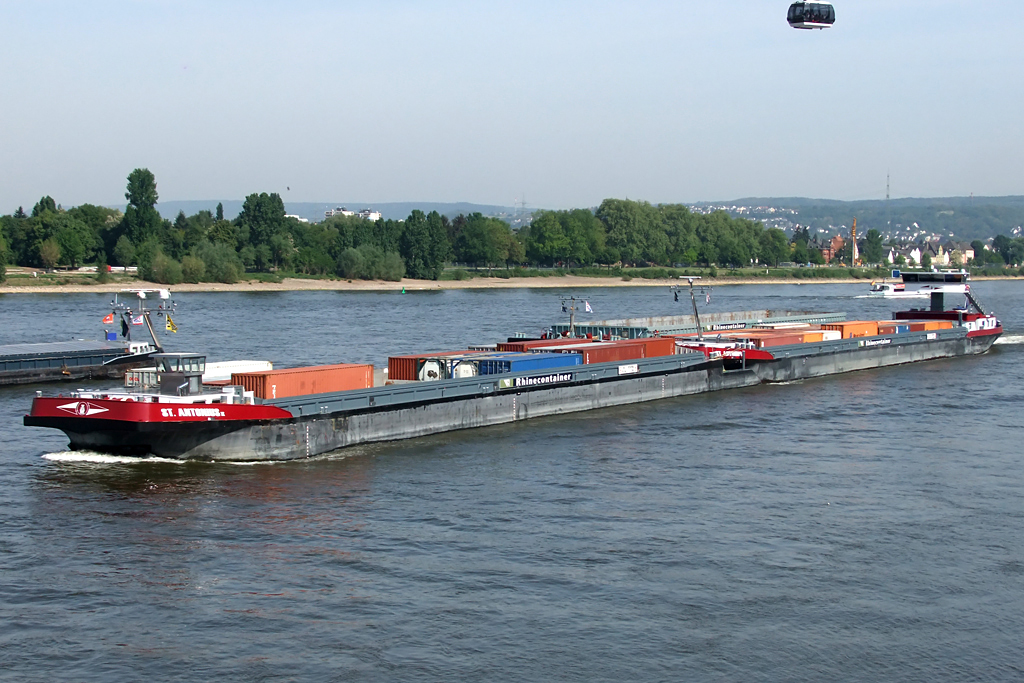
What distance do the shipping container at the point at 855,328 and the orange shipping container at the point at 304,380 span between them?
37984mm

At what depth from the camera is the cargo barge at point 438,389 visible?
32.4 metres

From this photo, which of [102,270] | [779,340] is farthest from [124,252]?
[779,340]

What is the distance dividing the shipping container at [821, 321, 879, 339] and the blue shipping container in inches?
1041

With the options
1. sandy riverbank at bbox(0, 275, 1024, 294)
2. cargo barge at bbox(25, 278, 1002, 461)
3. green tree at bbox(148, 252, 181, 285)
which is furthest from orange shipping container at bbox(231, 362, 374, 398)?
green tree at bbox(148, 252, 181, 285)

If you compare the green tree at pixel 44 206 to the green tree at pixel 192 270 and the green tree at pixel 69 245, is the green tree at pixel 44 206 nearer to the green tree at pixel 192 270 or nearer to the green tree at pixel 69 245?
the green tree at pixel 69 245

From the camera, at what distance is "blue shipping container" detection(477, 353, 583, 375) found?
43.2 m

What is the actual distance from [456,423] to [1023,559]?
2060 cm

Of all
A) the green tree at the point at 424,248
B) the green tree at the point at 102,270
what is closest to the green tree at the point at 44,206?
the green tree at the point at 102,270

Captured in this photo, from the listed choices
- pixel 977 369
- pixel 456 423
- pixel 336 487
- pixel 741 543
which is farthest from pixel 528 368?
pixel 977 369

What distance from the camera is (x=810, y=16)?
171ft

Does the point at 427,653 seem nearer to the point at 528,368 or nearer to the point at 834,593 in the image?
the point at 834,593

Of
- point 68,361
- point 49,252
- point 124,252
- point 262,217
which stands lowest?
point 68,361

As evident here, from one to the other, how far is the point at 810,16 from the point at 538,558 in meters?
37.3

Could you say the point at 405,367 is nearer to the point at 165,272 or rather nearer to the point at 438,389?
the point at 438,389
